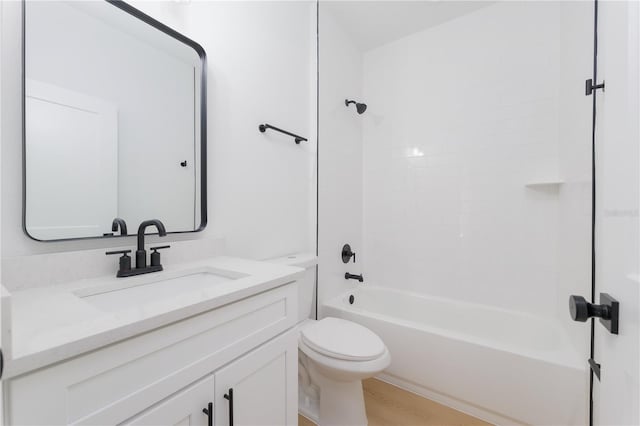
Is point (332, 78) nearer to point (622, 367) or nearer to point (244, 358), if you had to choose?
point (244, 358)

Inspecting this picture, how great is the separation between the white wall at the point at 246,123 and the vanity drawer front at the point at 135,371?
1.61 feet

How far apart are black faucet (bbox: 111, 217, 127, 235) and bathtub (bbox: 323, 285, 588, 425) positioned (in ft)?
A: 4.40

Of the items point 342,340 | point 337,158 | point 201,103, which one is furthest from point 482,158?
point 201,103

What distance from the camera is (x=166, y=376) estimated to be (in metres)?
0.61

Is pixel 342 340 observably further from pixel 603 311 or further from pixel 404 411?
pixel 603 311

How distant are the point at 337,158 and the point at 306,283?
101cm

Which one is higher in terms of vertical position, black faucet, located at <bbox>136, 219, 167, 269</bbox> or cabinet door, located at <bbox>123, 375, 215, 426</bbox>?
black faucet, located at <bbox>136, 219, 167, 269</bbox>

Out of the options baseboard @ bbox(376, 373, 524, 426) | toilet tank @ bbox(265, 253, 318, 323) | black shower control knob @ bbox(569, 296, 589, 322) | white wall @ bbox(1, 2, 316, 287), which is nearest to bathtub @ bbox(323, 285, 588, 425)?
baseboard @ bbox(376, 373, 524, 426)

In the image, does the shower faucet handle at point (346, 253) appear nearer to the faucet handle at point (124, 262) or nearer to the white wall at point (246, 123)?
the white wall at point (246, 123)

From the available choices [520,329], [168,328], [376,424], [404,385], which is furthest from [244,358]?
[520,329]

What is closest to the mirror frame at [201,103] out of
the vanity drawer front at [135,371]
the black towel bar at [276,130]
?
the black towel bar at [276,130]

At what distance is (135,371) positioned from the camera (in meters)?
0.56

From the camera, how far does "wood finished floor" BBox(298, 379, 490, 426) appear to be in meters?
1.48

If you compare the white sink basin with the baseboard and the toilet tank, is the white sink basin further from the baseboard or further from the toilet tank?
the baseboard
